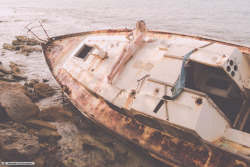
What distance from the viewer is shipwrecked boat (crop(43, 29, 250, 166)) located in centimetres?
432

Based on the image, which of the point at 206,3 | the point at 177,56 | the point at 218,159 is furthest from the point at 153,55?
the point at 206,3

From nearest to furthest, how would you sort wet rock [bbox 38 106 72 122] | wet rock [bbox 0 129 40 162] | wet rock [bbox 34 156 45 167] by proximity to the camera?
wet rock [bbox 0 129 40 162], wet rock [bbox 34 156 45 167], wet rock [bbox 38 106 72 122]

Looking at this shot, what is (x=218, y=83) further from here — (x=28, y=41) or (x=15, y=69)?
(x=28, y=41)

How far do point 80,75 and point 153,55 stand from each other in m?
2.70

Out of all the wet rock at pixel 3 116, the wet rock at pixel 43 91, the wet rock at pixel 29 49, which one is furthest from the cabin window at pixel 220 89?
the wet rock at pixel 29 49

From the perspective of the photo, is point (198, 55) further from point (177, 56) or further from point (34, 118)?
point (34, 118)

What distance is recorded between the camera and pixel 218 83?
605 cm

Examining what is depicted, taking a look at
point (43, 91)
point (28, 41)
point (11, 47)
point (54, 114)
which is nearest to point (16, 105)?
point (54, 114)

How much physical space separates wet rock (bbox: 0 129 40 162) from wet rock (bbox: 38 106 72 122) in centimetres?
169

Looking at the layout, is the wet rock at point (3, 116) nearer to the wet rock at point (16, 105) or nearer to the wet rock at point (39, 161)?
the wet rock at point (16, 105)

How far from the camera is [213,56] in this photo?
4750 mm

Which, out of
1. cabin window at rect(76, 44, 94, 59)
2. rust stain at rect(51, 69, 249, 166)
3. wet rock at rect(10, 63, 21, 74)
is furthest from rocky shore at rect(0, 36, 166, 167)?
wet rock at rect(10, 63, 21, 74)

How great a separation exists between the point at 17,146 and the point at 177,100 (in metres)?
3.77

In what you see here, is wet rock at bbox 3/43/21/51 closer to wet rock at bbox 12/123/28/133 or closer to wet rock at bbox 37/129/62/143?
wet rock at bbox 12/123/28/133
